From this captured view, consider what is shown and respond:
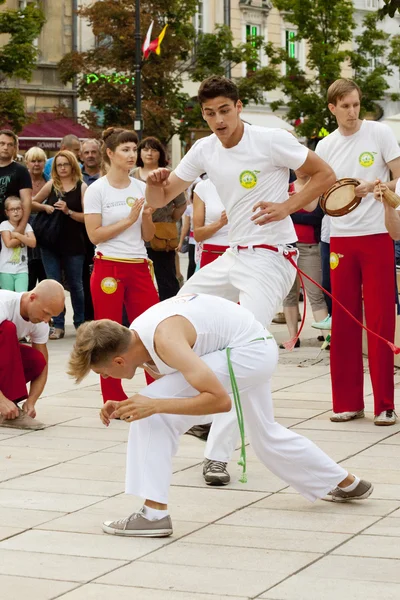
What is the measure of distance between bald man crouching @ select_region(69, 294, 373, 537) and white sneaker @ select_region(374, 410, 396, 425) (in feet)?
7.14

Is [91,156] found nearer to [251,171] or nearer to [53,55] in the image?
[251,171]

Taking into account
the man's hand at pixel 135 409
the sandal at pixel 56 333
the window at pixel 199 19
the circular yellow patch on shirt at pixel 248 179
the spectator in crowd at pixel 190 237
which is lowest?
the sandal at pixel 56 333

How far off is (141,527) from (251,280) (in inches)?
73.9

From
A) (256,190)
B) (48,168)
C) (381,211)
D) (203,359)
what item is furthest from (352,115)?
(48,168)

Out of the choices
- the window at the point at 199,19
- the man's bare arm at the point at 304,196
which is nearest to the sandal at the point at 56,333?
the man's bare arm at the point at 304,196

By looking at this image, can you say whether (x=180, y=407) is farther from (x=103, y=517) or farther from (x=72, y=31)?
(x=72, y=31)

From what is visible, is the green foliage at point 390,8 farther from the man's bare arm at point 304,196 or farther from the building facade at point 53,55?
the building facade at point 53,55

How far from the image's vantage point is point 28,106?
41.5 m

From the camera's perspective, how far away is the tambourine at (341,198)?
7.71 m

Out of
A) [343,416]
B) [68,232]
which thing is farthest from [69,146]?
[343,416]

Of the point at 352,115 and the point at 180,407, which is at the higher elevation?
the point at 352,115

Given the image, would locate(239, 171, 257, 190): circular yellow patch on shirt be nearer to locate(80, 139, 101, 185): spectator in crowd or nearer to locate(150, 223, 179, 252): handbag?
locate(150, 223, 179, 252): handbag

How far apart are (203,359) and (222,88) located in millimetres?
1797

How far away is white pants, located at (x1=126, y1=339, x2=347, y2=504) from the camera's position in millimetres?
5363
